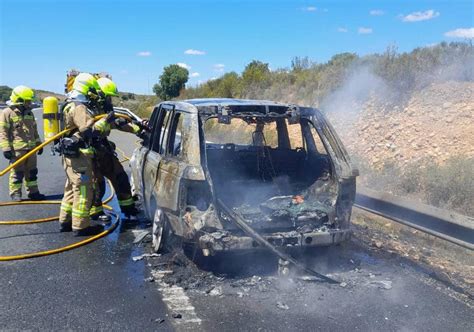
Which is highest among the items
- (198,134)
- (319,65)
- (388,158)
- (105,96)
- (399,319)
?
(319,65)

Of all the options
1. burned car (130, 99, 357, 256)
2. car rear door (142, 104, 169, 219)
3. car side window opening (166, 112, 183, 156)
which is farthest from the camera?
car rear door (142, 104, 169, 219)

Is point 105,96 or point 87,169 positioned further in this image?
point 105,96

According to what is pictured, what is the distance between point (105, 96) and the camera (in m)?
6.30

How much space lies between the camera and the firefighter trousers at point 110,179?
20.6 ft

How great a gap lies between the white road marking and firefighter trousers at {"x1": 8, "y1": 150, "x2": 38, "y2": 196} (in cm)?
441

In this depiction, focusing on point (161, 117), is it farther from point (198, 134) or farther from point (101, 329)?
point (101, 329)

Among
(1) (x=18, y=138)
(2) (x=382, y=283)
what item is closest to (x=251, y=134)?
(2) (x=382, y=283)

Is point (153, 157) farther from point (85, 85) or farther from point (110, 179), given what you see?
point (85, 85)

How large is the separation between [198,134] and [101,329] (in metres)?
1.98

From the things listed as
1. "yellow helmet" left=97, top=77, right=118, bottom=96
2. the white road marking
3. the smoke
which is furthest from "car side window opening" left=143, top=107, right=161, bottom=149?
the smoke

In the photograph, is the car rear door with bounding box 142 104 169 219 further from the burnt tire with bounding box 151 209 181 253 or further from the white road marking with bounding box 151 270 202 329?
the white road marking with bounding box 151 270 202 329

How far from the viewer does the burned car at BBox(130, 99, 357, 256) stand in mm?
4273

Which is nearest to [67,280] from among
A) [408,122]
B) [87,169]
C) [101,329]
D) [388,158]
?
[101,329]

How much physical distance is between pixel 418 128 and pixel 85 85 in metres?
7.21
